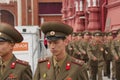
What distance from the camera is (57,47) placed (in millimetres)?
5812

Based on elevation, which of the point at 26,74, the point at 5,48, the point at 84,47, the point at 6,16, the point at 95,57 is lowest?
the point at 95,57

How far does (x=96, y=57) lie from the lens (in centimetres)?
Result: 1631

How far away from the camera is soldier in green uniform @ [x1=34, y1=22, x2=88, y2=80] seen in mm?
5832

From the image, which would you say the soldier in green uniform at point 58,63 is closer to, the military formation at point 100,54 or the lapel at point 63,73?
the lapel at point 63,73

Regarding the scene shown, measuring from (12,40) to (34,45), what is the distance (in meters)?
7.73

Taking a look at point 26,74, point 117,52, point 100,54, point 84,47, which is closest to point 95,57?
point 100,54

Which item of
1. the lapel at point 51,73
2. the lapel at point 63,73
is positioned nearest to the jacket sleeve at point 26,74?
the lapel at point 51,73

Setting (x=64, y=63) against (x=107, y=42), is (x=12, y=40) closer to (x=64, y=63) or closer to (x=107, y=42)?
(x=64, y=63)

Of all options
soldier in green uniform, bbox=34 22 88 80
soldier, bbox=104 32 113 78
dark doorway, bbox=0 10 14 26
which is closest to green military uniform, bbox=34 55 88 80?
soldier in green uniform, bbox=34 22 88 80

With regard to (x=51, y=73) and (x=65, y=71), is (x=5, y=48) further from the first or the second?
(x=65, y=71)

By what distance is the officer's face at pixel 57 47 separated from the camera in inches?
228

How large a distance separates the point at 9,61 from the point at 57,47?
Result: 0.67 metres

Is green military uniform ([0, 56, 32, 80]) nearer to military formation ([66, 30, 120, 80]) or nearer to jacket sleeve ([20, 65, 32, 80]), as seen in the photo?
jacket sleeve ([20, 65, 32, 80])

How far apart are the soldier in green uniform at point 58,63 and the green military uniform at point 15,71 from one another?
0.69ft
